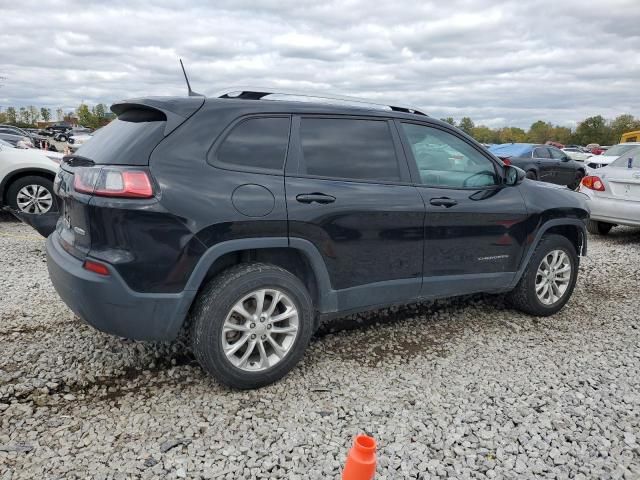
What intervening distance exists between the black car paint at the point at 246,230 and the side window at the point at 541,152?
13.5 metres

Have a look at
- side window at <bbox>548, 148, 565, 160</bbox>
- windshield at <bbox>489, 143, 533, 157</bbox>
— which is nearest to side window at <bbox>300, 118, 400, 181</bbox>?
windshield at <bbox>489, 143, 533, 157</bbox>

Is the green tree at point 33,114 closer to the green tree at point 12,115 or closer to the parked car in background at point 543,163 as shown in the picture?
the green tree at point 12,115

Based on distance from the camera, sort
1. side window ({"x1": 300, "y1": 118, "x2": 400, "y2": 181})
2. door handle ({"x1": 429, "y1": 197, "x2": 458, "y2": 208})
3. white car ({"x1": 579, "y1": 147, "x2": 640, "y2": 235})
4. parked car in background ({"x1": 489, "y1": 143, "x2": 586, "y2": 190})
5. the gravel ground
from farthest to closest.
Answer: parked car in background ({"x1": 489, "y1": 143, "x2": 586, "y2": 190}), white car ({"x1": 579, "y1": 147, "x2": 640, "y2": 235}), door handle ({"x1": 429, "y1": 197, "x2": 458, "y2": 208}), side window ({"x1": 300, "y1": 118, "x2": 400, "y2": 181}), the gravel ground

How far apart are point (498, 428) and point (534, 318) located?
2033mm

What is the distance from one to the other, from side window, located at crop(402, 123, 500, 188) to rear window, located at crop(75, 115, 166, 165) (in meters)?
1.78

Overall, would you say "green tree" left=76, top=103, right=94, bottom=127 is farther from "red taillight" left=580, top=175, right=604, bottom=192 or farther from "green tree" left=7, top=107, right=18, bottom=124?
"red taillight" left=580, top=175, right=604, bottom=192

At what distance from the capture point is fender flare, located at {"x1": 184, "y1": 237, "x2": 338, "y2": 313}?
2906mm

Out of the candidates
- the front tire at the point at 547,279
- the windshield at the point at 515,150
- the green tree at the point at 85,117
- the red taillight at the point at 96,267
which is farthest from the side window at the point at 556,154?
the green tree at the point at 85,117

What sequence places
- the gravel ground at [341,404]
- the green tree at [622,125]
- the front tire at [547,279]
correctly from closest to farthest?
1. the gravel ground at [341,404]
2. the front tire at [547,279]
3. the green tree at [622,125]

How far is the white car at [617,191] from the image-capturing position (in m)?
7.74

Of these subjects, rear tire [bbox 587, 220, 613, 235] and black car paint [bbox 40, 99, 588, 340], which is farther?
rear tire [bbox 587, 220, 613, 235]

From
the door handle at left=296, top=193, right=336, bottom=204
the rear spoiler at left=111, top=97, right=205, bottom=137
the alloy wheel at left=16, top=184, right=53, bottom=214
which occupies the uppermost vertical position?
the rear spoiler at left=111, top=97, right=205, bottom=137

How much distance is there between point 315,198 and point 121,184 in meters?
1.13

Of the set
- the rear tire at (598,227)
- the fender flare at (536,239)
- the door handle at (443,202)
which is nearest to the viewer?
the door handle at (443,202)
